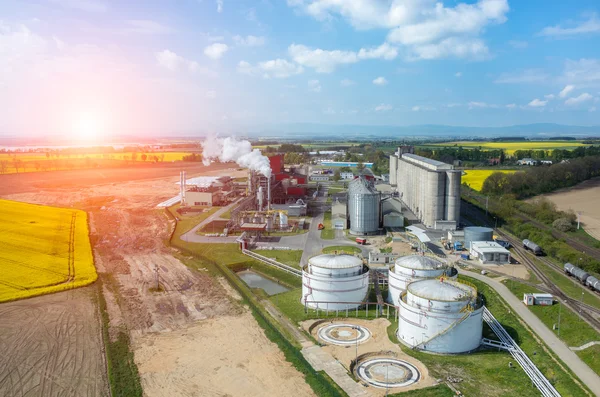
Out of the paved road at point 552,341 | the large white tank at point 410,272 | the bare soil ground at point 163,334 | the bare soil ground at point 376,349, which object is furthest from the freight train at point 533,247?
the bare soil ground at point 163,334

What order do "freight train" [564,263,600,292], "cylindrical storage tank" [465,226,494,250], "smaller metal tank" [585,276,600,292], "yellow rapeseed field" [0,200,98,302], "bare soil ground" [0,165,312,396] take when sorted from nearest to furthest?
"bare soil ground" [0,165,312,396], "smaller metal tank" [585,276,600,292], "freight train" [564,263,600,292], "yellow rapeseed field" [0,200,98,302], "cylindrical storage tank" [465,226,494,250]

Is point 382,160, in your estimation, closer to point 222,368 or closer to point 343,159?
point 343,159

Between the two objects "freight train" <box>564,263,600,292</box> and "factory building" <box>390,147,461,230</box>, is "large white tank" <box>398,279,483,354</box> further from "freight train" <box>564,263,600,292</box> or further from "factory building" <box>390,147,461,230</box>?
"factory building" <box>390,147,461,230</box>

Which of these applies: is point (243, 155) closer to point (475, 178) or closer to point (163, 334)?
point (163, 334)

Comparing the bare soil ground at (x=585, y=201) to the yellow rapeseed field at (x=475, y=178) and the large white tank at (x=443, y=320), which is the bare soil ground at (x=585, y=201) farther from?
the large white tank at (x=443, y=320)

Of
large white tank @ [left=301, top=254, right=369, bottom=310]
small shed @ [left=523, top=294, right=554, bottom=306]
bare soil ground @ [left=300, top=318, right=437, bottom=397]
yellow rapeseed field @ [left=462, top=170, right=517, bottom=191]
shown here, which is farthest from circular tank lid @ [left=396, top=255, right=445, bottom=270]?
yellow rapeseed field @ [left=462, top=170, right=517, bottom=191]

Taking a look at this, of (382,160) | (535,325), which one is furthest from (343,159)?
(535,325)

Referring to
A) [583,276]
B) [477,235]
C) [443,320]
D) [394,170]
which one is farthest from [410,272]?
[394,170]
